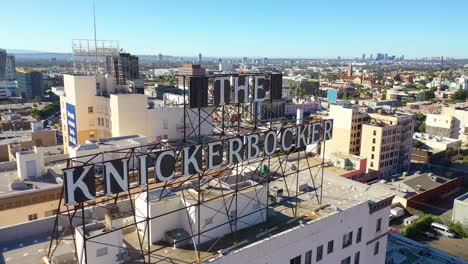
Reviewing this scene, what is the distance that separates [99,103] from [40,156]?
51.4ft

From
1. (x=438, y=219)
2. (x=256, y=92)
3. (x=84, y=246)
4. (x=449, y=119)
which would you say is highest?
(x=256, y=92)

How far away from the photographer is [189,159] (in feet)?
74.5

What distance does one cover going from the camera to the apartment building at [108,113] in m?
51.2

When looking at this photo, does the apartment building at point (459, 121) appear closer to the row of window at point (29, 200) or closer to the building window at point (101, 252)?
the row of window at point (29, 200)

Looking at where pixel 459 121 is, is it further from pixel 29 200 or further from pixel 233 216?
pixel 29 200

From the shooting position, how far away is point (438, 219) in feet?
218

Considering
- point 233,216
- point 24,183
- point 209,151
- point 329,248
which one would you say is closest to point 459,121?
point 329,248

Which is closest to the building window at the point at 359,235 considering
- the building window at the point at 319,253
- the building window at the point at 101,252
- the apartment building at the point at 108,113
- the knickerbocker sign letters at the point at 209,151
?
the building window at the point at 319,253

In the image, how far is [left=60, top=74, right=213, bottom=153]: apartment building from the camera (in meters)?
51.2

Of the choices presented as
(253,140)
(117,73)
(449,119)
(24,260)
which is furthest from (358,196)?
(449,119)

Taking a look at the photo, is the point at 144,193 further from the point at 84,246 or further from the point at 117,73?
the point at 117,73

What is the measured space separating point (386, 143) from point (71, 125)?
6921cm

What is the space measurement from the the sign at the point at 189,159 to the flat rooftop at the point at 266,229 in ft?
7.75

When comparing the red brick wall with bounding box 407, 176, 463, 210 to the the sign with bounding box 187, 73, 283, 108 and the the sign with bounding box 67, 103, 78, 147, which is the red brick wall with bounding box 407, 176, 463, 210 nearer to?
the the sign with bounding box 187, 73, 283, 108
